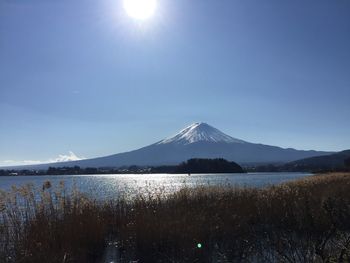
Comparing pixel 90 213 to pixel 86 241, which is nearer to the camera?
pixel 86 241

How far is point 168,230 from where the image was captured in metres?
7.13

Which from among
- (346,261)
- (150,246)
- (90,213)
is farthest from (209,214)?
(346,261)

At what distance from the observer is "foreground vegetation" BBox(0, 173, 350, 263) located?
6258 mm

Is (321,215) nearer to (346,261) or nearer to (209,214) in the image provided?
(209,214)

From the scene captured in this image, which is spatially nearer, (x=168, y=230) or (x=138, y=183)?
(x=168, y=230)

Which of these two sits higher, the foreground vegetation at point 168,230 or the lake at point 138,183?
the lake at point 138,183

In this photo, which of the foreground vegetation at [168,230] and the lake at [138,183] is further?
the lake at [138,183]

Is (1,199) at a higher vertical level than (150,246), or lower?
higher

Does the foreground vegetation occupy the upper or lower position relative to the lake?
lower

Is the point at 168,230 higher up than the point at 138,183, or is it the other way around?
the point at 138,183

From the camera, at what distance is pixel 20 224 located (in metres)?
8.05

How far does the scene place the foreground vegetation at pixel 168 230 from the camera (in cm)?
626

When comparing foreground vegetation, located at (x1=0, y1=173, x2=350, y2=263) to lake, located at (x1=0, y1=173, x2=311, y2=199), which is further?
lake, located at (x1=0, y1=173, x2=311, y2=199)

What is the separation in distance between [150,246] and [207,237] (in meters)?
0.97
